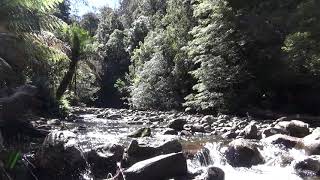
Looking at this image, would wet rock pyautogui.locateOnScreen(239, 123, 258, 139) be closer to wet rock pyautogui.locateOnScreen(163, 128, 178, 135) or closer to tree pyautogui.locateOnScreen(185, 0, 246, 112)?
wet rock pyautogui.locateOnScreen(163, 128, 178, 135)

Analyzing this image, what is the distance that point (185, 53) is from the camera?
1245 inches

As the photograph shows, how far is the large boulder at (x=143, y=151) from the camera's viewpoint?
30.8 ft

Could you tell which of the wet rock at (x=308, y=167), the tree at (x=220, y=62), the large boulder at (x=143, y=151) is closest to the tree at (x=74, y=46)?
the tree at (x=220, y=62)

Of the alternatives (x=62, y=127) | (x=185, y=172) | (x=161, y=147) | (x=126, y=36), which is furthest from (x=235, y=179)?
(x=126, y=36)

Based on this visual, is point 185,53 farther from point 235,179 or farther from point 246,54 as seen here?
point 235,179

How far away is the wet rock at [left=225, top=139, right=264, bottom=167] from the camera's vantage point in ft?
34.7

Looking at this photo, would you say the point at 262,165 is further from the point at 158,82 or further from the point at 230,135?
the point at 158,82

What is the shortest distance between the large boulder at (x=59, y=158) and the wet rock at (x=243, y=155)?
3.61m

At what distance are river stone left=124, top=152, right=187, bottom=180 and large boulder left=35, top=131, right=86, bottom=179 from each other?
98cm

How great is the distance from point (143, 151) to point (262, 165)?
9.34 ft

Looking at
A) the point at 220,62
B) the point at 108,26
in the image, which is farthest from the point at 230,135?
the point at 108,26

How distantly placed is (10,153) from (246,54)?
19570 mm

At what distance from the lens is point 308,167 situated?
31.9 ft

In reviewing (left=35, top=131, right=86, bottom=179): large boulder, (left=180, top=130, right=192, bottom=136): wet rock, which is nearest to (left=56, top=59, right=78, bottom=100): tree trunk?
(left=180, top=130, right=192, bottom=136): wet rock
